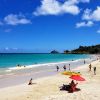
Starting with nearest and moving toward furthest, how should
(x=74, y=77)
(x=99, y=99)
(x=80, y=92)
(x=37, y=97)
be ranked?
(x=99, y=99)
(x=37, y=97)
(x=80, y=92)
(x=74, y=77)

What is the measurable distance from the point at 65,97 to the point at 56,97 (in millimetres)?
680

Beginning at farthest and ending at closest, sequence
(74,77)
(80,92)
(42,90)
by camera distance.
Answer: (74,77)
(42,90)
(80,92)

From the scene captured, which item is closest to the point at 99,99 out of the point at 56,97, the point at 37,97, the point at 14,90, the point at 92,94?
the point at 92,94

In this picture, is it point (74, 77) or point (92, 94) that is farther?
point (74, 77)

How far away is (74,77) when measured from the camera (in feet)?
78.7

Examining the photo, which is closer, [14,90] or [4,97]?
[4,97]

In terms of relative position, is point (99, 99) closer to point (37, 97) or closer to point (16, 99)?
point (37, 97)

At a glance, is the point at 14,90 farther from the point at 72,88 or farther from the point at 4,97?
the point at 72,88

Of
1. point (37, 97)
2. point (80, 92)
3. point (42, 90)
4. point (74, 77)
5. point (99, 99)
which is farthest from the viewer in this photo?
point (74, 77)

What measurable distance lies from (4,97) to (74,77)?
7.59 m

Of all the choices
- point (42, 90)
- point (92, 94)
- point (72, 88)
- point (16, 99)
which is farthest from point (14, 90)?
point (92, 94)

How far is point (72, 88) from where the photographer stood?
21219 millimetres

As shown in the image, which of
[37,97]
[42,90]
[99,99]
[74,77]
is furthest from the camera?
[74,77]

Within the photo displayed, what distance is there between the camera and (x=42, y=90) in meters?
22.1
